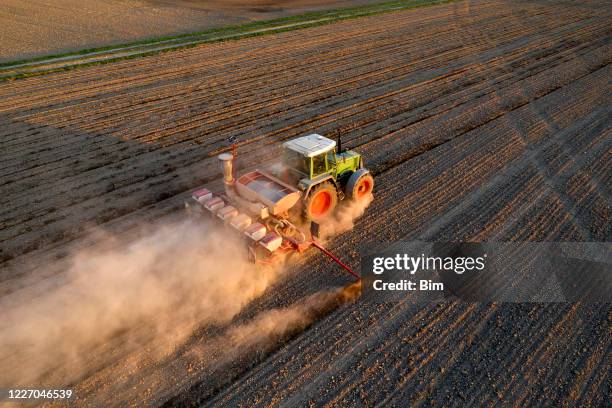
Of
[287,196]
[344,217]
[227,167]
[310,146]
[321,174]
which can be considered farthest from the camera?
[344,217]

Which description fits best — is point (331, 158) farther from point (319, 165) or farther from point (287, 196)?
point (287, 196)

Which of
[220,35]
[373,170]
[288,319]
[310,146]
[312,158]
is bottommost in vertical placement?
[288,319]

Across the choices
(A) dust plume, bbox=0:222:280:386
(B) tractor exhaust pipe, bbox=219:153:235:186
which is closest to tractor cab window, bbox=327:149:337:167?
(B) tractor exhaust pipe, bbox=219:153:235:186

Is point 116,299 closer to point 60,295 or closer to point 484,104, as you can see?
point 60,295

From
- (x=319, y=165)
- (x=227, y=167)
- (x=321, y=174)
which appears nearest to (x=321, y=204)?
(x=321, y=174)

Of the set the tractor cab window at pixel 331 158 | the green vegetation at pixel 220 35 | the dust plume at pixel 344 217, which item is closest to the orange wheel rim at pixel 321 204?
the dust plume at pixel 344 217

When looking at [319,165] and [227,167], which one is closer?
[227,167]

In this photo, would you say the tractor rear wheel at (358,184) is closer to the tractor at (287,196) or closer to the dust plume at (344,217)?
the tractor at (287,196)
